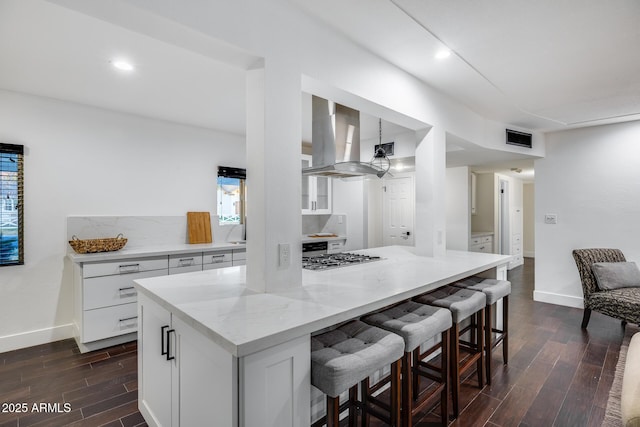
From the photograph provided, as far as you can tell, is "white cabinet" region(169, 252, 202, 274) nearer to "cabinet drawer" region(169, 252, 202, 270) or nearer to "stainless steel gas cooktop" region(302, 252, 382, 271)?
"cabinet drawer" region(169, 252, 202, 270)

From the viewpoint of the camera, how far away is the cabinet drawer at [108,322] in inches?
117

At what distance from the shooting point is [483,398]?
224cm

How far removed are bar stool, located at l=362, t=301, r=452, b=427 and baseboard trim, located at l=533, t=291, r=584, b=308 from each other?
3.52 meters

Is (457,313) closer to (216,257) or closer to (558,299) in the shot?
(216,257)

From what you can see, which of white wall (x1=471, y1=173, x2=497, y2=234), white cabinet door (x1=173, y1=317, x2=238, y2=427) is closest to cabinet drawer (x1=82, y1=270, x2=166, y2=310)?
white cabinet door (x1=173, y1=317, x2=238, y2=427)

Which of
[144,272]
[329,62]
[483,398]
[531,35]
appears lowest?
[483,398]

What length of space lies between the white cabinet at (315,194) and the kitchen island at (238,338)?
3118mm

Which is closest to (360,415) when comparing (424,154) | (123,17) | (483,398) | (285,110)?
(483,398)

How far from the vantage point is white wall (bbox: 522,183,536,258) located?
8.84 meters

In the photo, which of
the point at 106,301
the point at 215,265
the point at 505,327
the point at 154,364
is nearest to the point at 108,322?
the point at 106,301

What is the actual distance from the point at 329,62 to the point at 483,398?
2490 mm

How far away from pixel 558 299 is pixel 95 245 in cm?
576

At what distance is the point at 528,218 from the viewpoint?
29.6 feet

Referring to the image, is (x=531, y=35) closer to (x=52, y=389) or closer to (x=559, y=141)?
(x=559, y=141)
